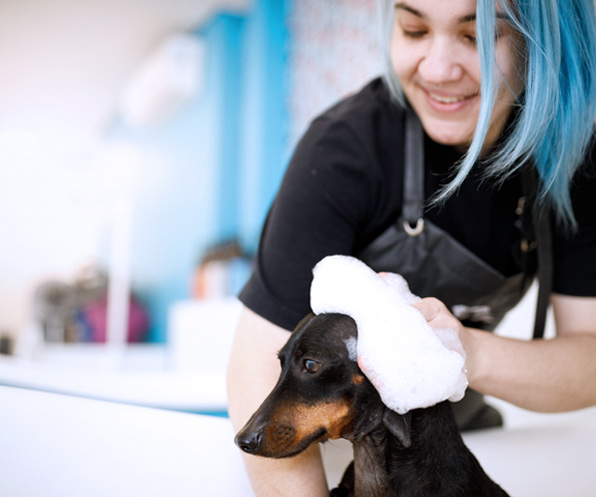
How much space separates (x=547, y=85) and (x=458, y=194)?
10.4 inches

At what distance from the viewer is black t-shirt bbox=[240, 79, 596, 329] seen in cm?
104

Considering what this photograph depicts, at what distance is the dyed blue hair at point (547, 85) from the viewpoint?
0.96 meters

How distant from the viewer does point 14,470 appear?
0.94 meters

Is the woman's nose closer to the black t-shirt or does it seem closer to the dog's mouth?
the black t-shirt

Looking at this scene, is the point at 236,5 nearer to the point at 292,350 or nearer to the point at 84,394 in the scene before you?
the point at 84,394

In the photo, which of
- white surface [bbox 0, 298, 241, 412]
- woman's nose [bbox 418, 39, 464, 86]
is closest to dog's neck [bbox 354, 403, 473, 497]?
woman's nose [bbox 418, 39, 464, 86]

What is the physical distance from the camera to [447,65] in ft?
3.35

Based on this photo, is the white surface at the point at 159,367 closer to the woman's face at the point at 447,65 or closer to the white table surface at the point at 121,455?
the white table surface at the point at 121,455

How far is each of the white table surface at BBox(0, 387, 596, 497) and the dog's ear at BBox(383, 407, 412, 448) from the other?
12.2 inches

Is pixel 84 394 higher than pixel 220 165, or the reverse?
pixel 220 165

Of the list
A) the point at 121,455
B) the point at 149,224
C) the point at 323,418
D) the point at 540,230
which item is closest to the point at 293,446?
the point at 323,418

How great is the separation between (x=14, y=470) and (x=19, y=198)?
737 centimetres

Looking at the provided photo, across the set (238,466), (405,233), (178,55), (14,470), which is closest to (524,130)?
(405,233)

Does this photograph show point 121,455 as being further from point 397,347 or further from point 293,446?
point 397,347
